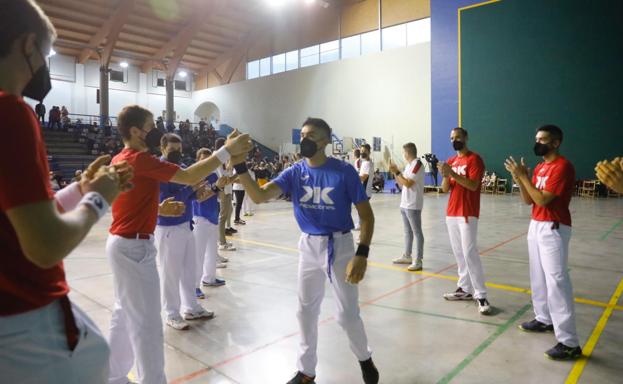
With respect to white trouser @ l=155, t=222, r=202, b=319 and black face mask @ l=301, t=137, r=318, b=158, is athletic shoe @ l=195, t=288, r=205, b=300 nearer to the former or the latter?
white trouser @ l=155, t=222, r=202, b=319

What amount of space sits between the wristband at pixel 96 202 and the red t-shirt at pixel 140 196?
1.38 meters

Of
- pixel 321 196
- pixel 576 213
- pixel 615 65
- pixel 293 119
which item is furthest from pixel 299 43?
pixel 321 196

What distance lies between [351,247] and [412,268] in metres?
3.95

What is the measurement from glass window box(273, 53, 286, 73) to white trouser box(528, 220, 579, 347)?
2890 centimetres

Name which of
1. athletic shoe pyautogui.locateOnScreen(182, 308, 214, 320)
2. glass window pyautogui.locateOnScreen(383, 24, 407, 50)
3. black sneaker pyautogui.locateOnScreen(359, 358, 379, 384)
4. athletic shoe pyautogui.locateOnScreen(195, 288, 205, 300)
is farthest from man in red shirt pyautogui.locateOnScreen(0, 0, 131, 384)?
glass window pyautogui.locateOnScreen(383, 24, 407, 50)

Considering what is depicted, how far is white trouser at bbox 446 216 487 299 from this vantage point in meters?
4.83

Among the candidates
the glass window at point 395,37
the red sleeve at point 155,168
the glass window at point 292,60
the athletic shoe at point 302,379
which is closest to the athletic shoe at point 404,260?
the athletic shoe at point 302,379

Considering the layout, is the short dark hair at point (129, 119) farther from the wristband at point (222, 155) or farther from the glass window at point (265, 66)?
the glass window at point (265, 66)

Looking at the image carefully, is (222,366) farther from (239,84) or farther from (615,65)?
(239,84)

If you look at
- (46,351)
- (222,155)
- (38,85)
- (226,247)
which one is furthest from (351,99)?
(46,351)

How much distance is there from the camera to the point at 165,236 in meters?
4.37

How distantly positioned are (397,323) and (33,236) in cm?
398

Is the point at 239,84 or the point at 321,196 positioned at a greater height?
the point at 239,84

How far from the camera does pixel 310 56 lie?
29141 millimetres
